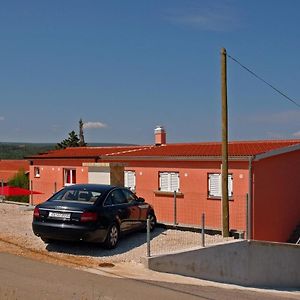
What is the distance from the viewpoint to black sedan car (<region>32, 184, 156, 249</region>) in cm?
1113

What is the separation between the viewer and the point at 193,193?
53.4 feet

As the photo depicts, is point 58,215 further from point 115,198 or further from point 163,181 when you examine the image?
point 163,181

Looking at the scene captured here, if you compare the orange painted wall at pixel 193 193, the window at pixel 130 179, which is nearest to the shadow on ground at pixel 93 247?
the orange painted wall at pixel 193 193

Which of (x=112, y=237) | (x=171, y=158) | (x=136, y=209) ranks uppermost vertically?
(x=171, y=158)

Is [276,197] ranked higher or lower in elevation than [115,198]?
lower

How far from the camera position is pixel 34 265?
9867mm

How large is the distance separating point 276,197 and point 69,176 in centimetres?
1177

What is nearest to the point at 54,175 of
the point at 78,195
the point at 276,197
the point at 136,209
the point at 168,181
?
the point at 168,181

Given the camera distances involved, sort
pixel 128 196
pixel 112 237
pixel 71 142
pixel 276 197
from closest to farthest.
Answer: pixel 112 237
pixel 128 196
pixel 276 197
pixel 71 142

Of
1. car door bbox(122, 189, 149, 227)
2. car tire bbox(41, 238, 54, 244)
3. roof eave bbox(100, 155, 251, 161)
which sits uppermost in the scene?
roof eave bbox(100, 155, 251, 161)

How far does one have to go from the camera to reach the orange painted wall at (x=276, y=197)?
19688 millimetres

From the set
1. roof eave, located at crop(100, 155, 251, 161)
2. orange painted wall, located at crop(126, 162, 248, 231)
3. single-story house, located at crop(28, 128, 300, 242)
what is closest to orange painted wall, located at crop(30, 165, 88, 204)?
single-story house, located at crop(28, 128, 300, 242)

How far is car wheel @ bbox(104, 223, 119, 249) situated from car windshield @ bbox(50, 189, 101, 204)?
793 millimetres

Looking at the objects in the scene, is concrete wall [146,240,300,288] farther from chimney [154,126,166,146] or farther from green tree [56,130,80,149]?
green tree [56,130,80,149]
